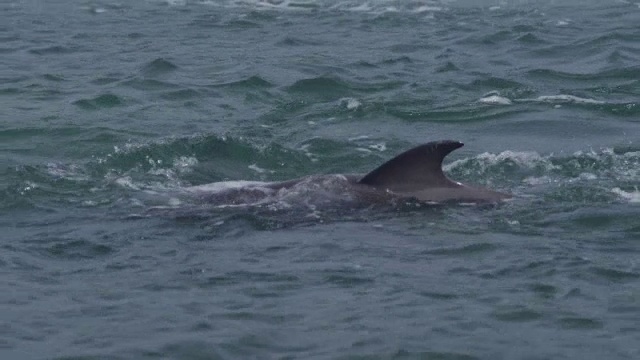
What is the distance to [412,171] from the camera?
11.7m

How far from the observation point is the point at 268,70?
20.9m

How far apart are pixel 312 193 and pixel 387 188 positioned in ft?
2.33

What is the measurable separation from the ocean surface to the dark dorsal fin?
0.32 meters

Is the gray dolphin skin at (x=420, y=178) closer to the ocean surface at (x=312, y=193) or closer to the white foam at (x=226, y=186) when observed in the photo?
the ocean surface at (x=312, y=193)

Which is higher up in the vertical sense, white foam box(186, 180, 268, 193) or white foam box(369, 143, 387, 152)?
white foam box(186, 180, 268, 193)

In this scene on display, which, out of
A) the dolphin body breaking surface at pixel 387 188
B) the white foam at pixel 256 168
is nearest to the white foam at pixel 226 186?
the dolphin body breaking surface at pixel 387 188

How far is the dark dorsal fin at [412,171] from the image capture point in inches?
455

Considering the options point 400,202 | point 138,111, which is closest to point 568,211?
point 400,202

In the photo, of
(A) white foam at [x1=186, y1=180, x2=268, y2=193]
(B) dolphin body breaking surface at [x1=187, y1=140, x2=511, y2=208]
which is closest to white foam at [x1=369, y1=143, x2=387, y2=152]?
(A) white foam at [x1=186, y1=180, x2=268, y2=193]

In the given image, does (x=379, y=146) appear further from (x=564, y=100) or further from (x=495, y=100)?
(x=564, y=100)

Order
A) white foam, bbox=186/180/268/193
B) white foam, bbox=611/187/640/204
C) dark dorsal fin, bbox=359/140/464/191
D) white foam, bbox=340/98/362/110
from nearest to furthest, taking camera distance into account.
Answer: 1. dark dorsal fin, bbox=359/140/464/191
2. white foam, bbox=611/187/640/204
3. white foam, bbox=186/180/268/193
4. white foam, bbox=340/98/362/110

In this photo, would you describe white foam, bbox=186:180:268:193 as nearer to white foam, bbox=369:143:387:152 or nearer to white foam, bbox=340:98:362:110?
white foam, bbox=369:143:387:152

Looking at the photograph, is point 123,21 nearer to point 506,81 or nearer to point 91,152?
point 506,81

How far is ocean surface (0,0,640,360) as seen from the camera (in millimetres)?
8805
